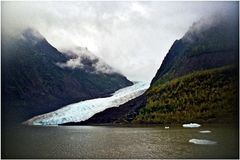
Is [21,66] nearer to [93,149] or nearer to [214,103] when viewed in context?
[214,103]

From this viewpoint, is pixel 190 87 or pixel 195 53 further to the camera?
pixel 195 53

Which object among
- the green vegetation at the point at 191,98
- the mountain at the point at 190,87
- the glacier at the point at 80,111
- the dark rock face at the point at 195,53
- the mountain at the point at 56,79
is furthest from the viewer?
the mountain at the point at 56,79

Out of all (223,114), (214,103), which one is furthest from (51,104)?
(223,114)

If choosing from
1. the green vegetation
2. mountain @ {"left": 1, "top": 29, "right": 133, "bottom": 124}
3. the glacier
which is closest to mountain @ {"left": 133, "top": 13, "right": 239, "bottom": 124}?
the green vegetation

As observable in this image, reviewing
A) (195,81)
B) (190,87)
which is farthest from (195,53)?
(190,87)

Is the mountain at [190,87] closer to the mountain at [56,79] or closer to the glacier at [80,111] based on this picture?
the glacier at [80,111]

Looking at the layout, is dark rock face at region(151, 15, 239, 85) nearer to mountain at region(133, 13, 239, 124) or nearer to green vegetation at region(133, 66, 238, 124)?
mountain at region(133, 13, 239, 124)

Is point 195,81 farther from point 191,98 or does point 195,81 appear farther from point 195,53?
point 195,53

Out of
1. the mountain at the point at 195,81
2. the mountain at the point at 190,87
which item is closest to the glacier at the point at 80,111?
the mountain at the point at 190,87
